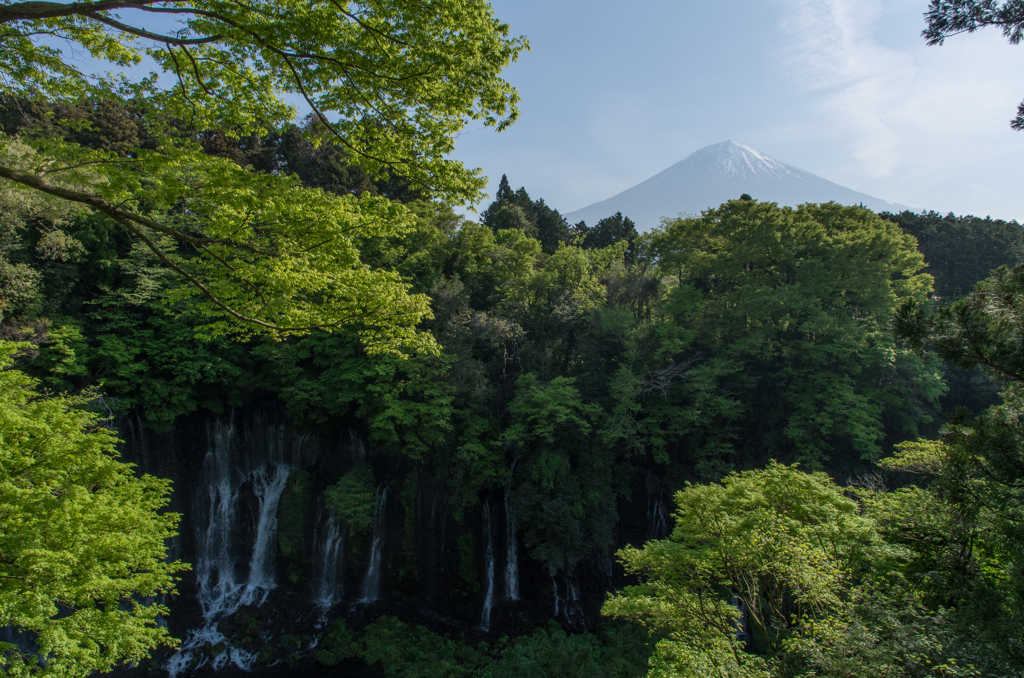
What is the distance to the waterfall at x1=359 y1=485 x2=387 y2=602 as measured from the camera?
1625 cm

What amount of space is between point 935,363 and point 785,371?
4633 millimetres

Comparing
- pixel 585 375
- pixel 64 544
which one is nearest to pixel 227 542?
pixel 64 544

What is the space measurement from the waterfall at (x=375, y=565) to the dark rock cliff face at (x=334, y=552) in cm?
4

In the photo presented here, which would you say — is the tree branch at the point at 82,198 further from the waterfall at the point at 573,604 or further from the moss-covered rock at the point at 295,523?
the waterfall at the point at 573,604

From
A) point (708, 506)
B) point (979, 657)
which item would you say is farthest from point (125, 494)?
point (979, 657)

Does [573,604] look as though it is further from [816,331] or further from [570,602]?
[816,331]

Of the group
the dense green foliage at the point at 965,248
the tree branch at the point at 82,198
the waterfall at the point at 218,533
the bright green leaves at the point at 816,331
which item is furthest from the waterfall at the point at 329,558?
the dense green foliage at the point at 965,248

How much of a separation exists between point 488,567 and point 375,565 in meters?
3.96

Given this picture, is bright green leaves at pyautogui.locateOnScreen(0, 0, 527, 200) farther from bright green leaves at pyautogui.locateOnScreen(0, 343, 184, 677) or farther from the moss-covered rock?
the moss-covered rock

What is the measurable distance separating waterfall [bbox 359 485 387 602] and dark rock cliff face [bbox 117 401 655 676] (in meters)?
0.04

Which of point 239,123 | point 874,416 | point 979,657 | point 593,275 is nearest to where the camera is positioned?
point 979,657

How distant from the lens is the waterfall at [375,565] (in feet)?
53.3

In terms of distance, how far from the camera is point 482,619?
15742 mm

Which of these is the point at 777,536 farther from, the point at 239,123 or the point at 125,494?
the point at 125,494
